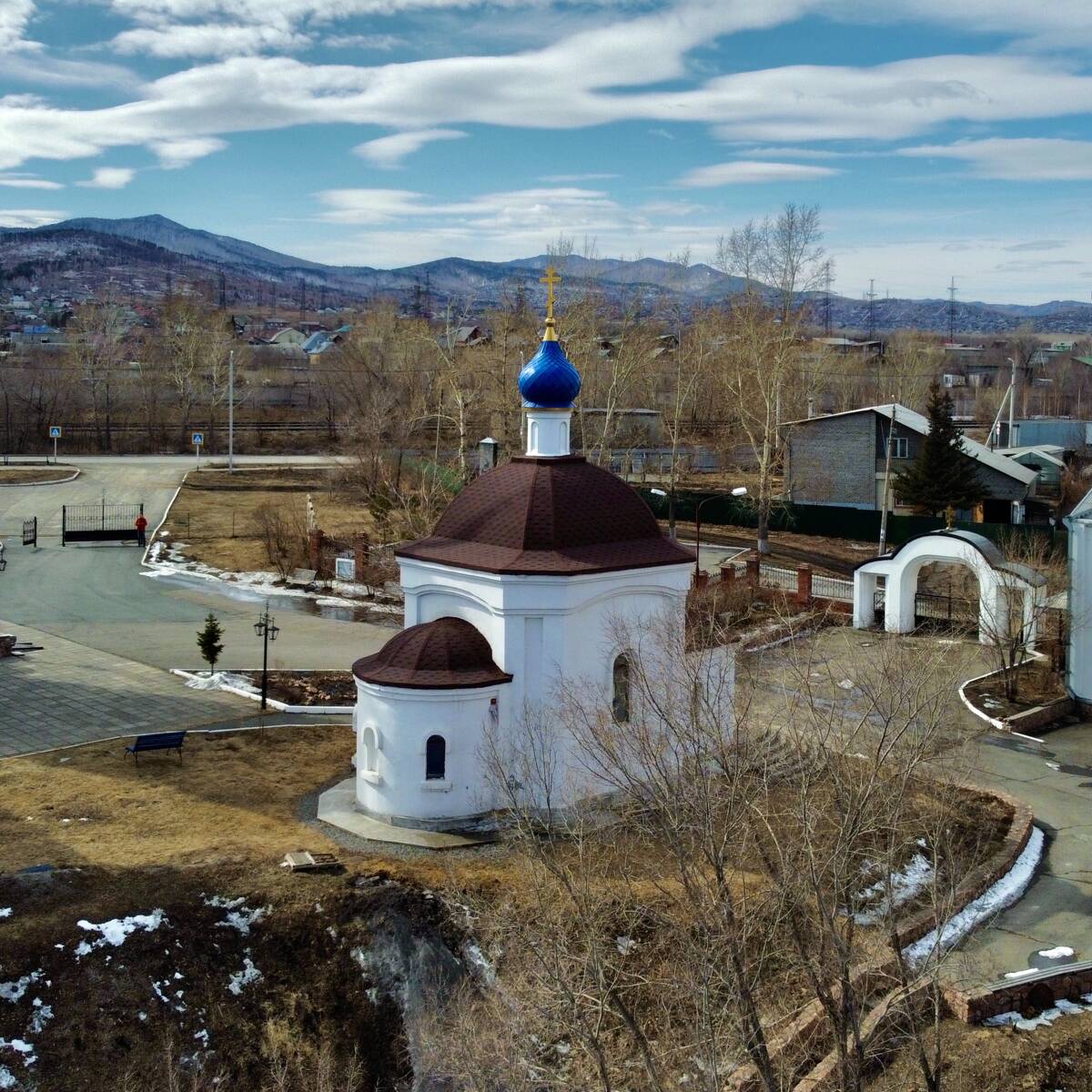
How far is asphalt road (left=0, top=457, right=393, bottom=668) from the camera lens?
22.4m

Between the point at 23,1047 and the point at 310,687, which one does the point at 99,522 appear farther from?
the point at 23,1047

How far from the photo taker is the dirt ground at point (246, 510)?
32.5 meters

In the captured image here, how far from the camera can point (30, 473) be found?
4469 centimetres

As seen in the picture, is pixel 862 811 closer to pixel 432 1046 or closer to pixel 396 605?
pixel 432 1046

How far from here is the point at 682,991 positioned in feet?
29.2

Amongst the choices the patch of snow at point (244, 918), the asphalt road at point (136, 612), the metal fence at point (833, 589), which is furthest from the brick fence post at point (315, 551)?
the patch of snow at point (244, 918)

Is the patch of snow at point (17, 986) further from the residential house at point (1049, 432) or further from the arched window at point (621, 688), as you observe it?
the residential house at point (1049, 432)

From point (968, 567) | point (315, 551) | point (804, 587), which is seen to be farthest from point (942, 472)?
point (315, 551)

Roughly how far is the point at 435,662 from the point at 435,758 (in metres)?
1.15

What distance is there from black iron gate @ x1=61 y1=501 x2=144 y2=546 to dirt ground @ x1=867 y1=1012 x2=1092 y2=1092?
2794cm

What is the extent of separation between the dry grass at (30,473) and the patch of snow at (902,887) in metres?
37.5

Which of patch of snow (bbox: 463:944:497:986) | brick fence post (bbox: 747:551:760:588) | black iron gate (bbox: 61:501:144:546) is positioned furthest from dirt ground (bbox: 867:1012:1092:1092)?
black iron gate (bbox: 61:501:144:546)

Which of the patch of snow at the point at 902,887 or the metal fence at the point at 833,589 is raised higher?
the metal fence at the point at 833,589

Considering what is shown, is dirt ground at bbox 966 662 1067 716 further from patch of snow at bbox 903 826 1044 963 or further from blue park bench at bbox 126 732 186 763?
blue park bench at bbox 126 732 186 763
